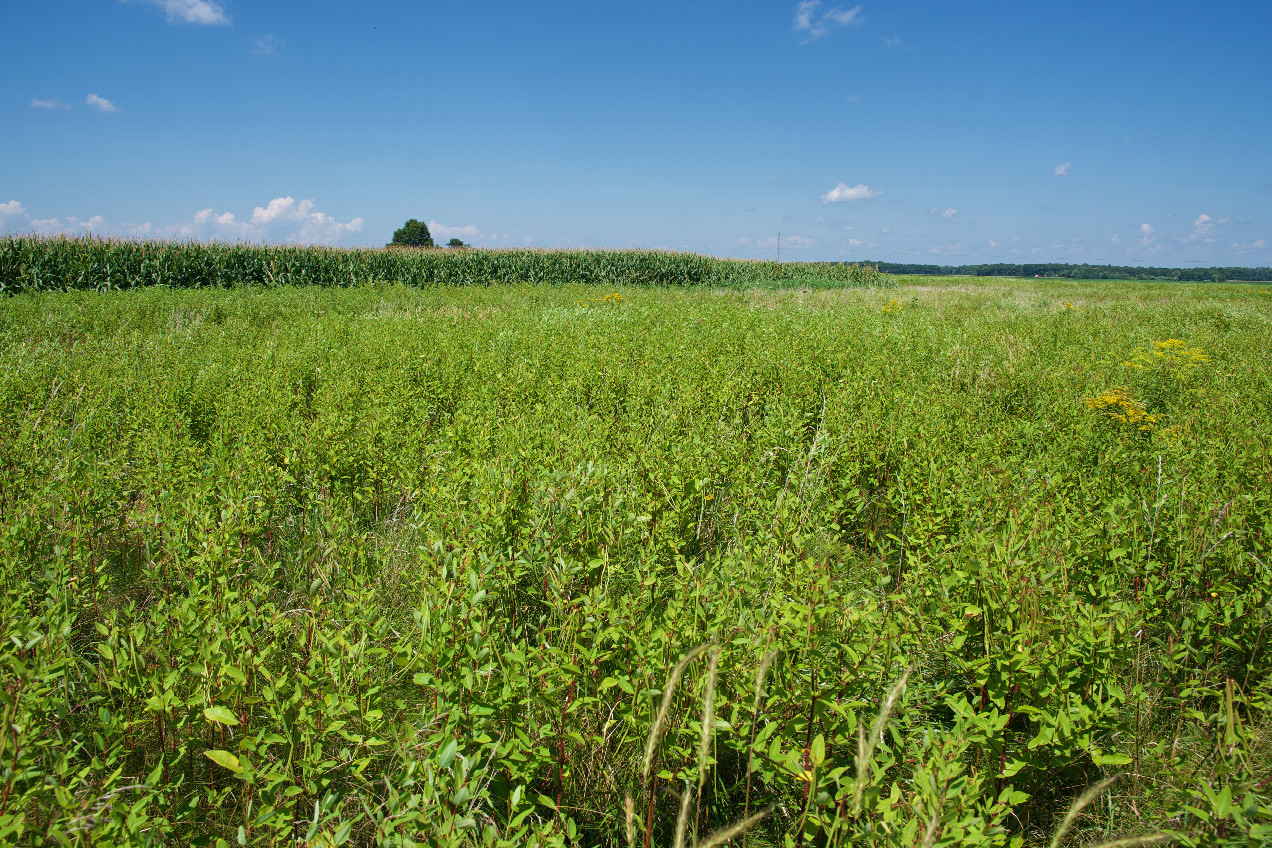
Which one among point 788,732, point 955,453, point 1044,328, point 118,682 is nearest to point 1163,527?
point 955,453

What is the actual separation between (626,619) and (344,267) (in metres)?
27.4

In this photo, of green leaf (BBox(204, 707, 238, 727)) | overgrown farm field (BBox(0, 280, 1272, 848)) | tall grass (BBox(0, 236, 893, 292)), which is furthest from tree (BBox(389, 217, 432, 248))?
green leaf (BBox(204, 707, 238, 727))

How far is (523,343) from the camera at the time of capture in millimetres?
8188

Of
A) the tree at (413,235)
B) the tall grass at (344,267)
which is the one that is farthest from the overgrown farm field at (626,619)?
the tree at (413,235)

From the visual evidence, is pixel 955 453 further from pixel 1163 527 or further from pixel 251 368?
pixel 251 368

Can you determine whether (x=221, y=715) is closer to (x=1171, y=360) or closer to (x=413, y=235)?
(x=1171, y=360)

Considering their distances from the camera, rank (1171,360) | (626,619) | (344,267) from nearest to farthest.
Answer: (626,619), (1171,360), (344,267)

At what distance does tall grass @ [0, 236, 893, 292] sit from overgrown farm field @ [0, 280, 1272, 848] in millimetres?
18833

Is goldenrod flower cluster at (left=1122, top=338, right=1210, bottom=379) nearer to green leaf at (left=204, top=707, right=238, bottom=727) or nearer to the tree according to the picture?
green leaf at (left=204, top=707, right=238, bottom=727)

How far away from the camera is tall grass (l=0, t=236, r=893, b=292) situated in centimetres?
1944

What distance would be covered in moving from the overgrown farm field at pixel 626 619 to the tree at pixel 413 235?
235 ft

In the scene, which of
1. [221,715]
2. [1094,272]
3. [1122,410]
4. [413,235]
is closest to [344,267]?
[1122,410]

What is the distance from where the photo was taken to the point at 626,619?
209cm

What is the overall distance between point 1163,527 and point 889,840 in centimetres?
265
